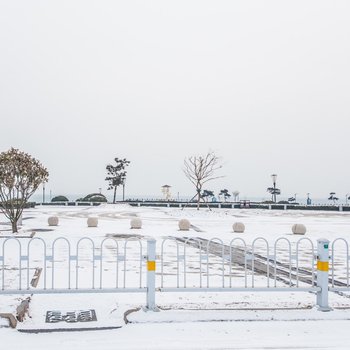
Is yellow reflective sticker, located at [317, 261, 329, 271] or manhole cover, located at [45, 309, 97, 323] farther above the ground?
yellow reflective sticker, located at [317, 261, 329, 271]

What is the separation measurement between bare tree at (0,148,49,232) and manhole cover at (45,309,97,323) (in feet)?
49.0

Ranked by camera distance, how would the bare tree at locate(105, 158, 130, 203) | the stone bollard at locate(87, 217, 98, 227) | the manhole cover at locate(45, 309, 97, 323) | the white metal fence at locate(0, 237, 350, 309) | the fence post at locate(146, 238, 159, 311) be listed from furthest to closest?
the bare tree at locate(105, 158, 130, 203) < the stone bollard at locate(87, 217, 98, 227) < the white metal fence at locate(0, 237, 350, 309) < the fence post at locate(146, 238, 159, 311) < the manhole cover at locate(45, 309, 97, 323)

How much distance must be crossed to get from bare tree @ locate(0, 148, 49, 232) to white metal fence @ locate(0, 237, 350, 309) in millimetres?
4760

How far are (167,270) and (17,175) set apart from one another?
41.1ft

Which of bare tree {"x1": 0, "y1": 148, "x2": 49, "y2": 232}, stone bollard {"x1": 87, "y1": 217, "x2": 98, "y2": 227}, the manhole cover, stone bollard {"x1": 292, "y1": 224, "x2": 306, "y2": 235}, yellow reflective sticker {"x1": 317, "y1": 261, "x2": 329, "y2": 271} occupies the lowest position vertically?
the manhole cover

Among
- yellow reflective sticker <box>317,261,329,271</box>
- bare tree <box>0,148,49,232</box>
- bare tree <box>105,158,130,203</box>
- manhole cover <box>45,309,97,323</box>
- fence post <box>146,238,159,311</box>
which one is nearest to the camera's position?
manhole cover <box>45,309,97,323</box>

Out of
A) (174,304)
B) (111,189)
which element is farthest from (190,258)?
(111,189)

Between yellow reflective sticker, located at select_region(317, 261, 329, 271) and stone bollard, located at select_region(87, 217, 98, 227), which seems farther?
stone bollard, located at select_region(87, 217, 98, 227)

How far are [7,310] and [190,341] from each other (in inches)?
134

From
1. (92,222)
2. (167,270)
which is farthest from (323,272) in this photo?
(92,222)

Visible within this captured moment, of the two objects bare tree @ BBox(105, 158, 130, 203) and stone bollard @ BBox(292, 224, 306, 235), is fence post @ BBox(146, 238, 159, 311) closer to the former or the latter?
stone bollard @ BBox(292, 224, 306, 235)

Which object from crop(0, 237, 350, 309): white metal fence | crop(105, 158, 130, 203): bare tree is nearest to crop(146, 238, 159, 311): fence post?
crop(0, 237, 350, 309): white metal fence

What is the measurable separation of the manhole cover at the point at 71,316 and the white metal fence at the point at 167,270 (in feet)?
1.27

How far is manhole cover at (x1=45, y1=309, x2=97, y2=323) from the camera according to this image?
7.21m
